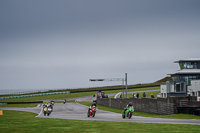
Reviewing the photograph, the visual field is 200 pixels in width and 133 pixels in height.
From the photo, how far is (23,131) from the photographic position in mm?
16234

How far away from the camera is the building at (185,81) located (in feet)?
182

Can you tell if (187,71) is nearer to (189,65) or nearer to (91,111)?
(189,65)

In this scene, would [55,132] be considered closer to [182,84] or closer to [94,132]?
[94,132]

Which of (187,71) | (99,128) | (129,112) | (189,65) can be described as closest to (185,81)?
(187,71)

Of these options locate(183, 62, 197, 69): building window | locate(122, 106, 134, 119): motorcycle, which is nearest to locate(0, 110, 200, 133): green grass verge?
locate(122, 106, 134, 119): motorcycle

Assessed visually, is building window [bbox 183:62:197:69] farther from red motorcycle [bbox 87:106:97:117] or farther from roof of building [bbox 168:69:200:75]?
red motorcycle [bbox 87:106:97:117]

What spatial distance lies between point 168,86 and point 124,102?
11122 millimetres

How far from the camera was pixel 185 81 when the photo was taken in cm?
6306

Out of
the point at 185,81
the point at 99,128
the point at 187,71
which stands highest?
the point at 187,71

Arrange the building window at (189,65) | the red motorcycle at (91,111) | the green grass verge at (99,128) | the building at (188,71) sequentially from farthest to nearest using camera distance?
the building window at (189,65)
the building at (188,71)
the red motorcycle at (91,111)
the green grass verge at (99,128)

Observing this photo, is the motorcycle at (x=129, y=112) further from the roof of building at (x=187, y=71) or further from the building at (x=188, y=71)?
the roof of building at (x=187, y=71)

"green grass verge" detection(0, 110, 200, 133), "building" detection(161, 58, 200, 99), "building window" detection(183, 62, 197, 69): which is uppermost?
"building window" detection(183, 62, 197, 69)

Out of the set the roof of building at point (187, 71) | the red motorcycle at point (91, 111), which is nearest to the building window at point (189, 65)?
the roof of building at point (187, 71)

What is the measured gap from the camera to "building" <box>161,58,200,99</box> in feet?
182
